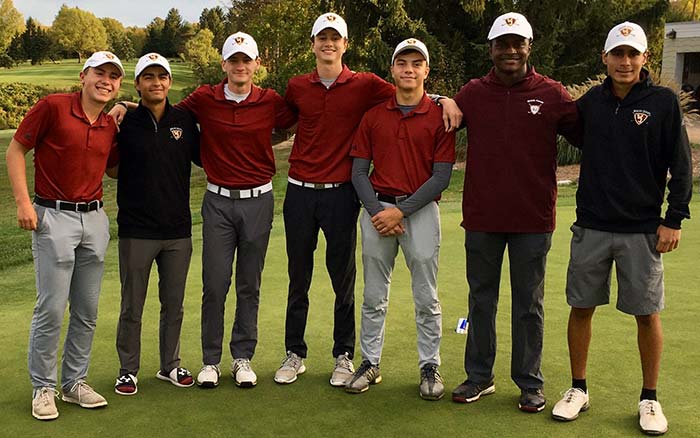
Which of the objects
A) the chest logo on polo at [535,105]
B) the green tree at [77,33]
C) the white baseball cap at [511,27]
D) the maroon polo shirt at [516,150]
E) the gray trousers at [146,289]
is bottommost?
the gray trousers at [146,289]

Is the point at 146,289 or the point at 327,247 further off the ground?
the point at 327,247

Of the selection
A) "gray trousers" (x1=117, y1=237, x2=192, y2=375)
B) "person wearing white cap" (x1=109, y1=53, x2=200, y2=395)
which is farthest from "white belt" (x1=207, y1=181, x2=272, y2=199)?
"gray trousers" (x1=117, y1=237, x2=192, y2=375)

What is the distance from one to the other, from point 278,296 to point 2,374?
2236mm

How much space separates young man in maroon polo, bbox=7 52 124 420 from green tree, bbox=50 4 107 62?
83546 mm

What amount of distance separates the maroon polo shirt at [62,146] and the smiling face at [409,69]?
1.61 m

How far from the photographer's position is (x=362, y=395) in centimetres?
419

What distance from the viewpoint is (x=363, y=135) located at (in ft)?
14.3

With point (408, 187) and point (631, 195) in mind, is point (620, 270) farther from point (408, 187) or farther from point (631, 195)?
point (408, 187)

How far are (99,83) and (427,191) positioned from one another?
1792 millimetres

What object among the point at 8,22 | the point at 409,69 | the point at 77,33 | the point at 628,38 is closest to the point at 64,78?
the point at 8,22

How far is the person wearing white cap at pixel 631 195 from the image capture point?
3688 millimetres

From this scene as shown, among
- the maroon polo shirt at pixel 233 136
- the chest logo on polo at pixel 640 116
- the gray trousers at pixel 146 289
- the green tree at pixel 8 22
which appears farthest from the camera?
the green tree at pixel 8 22

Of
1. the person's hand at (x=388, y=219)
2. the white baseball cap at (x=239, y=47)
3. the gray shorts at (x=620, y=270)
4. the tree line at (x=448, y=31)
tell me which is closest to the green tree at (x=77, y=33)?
the tree line at (x=448, y=31)

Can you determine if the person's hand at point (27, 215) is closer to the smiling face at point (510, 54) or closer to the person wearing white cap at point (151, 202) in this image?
the person wearing white cap at point (151, 202)
